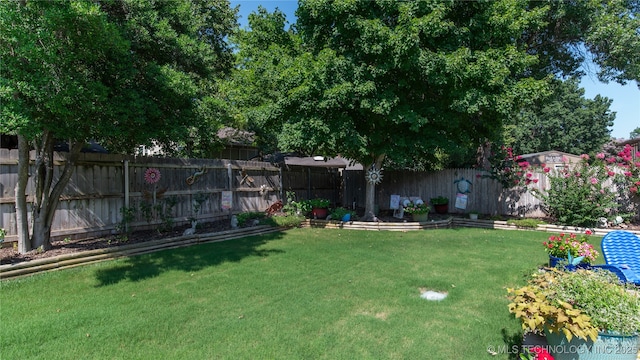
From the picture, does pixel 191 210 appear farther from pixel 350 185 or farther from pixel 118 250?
pixel 350 185

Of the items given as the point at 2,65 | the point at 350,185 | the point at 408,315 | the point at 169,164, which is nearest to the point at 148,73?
the point at 2,65

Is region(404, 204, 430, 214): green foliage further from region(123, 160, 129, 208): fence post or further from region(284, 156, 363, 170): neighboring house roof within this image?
region(123, 160, 129, 208): fence post

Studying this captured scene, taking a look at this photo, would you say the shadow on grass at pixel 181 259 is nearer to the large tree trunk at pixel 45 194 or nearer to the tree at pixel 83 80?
the large tree trunk at pixel 45 194

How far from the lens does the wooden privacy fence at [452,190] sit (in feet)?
38.2

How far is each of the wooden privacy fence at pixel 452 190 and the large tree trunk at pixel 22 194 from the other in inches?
432

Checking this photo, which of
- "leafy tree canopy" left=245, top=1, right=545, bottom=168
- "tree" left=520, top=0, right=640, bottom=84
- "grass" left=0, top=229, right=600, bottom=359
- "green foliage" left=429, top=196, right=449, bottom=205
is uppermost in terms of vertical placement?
"tree" left=520, top=0, right=640, bottom=84

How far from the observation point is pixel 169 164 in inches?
336

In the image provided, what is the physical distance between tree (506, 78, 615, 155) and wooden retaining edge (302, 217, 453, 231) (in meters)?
27.6

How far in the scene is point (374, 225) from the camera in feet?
33.1

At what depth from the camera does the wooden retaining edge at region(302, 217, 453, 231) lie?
32.9ft

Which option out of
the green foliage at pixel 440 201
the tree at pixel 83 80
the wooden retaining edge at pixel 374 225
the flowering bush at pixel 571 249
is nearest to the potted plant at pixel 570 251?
the flowering bush at pixel 571 249

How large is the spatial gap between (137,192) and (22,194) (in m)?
2.37

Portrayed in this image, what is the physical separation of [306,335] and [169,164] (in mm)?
6634

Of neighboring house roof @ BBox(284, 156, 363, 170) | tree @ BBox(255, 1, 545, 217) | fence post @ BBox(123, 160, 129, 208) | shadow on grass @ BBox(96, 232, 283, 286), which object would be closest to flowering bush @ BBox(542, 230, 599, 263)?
shadow on grass @ BBox(96, 232, 283, 286)
